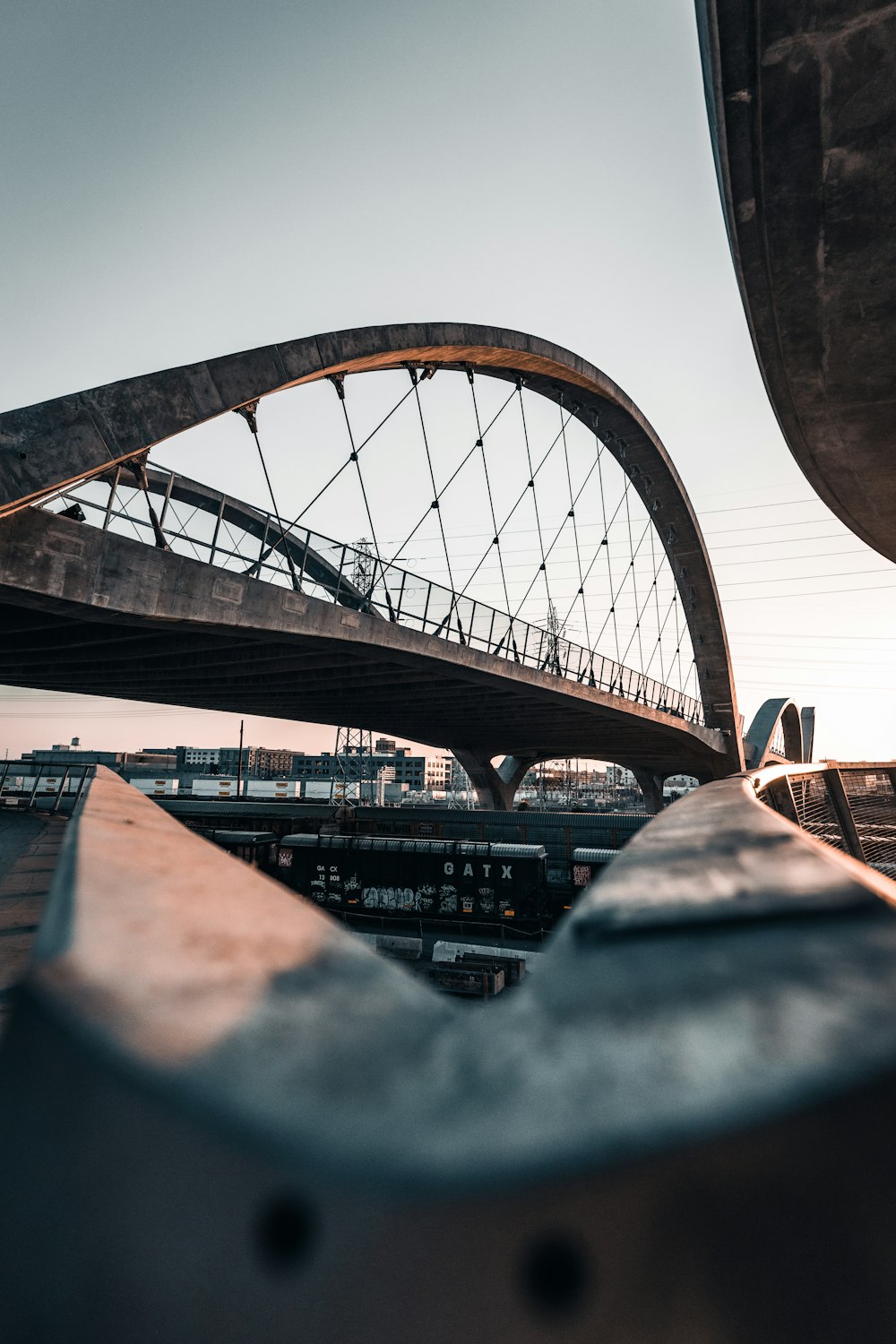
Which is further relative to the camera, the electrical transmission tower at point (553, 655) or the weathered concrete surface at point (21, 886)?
the electrical transmission tower at point (553, 655)

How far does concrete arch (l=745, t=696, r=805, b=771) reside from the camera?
4409 centimetres

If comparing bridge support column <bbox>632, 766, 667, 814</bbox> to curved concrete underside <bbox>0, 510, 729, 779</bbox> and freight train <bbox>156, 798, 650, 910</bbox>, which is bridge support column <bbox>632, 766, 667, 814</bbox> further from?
freight train <bbox>156, 798, 650, 910</bbox>

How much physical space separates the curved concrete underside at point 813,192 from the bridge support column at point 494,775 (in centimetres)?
3459

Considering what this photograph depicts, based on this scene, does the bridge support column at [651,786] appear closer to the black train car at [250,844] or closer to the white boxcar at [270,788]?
the white boxcar at [270,788]

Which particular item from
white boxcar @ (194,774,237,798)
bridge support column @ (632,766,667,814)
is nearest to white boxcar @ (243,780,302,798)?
white boxcar @ (194,774,237,798)

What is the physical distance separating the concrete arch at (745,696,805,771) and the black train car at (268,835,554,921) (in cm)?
1753

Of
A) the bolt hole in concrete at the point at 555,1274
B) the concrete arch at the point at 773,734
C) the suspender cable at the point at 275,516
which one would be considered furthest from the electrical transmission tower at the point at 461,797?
the bolt hole in concrete at the point at 555,1274

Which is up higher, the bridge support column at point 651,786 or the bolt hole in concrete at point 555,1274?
the bridge support column at point 651,786

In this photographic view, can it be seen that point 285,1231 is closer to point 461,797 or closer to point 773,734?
point 773,734

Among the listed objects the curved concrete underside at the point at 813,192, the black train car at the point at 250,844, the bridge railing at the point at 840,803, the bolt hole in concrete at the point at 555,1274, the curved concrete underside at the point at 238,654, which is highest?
the curved concrete underside at the point at 813,192

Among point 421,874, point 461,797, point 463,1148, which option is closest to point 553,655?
point 421,874

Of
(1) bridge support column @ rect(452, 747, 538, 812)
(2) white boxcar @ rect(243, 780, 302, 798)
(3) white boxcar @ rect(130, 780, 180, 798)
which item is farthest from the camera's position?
(2) white boxcar @ rect(243, 780, 302, 798)

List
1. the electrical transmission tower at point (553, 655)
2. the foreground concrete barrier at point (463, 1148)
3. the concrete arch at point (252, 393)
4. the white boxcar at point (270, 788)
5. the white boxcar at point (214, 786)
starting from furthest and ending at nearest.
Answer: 1. the white boxcar at point (270, 788)
2. the white boxcar at point (214, 786)
3. the electrical transmission tower at point (553, 655)
4. the concrete arch at point (252, 393)
5. the foreground concrete barrier at point (463, 1148)

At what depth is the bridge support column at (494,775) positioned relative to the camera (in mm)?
44875
